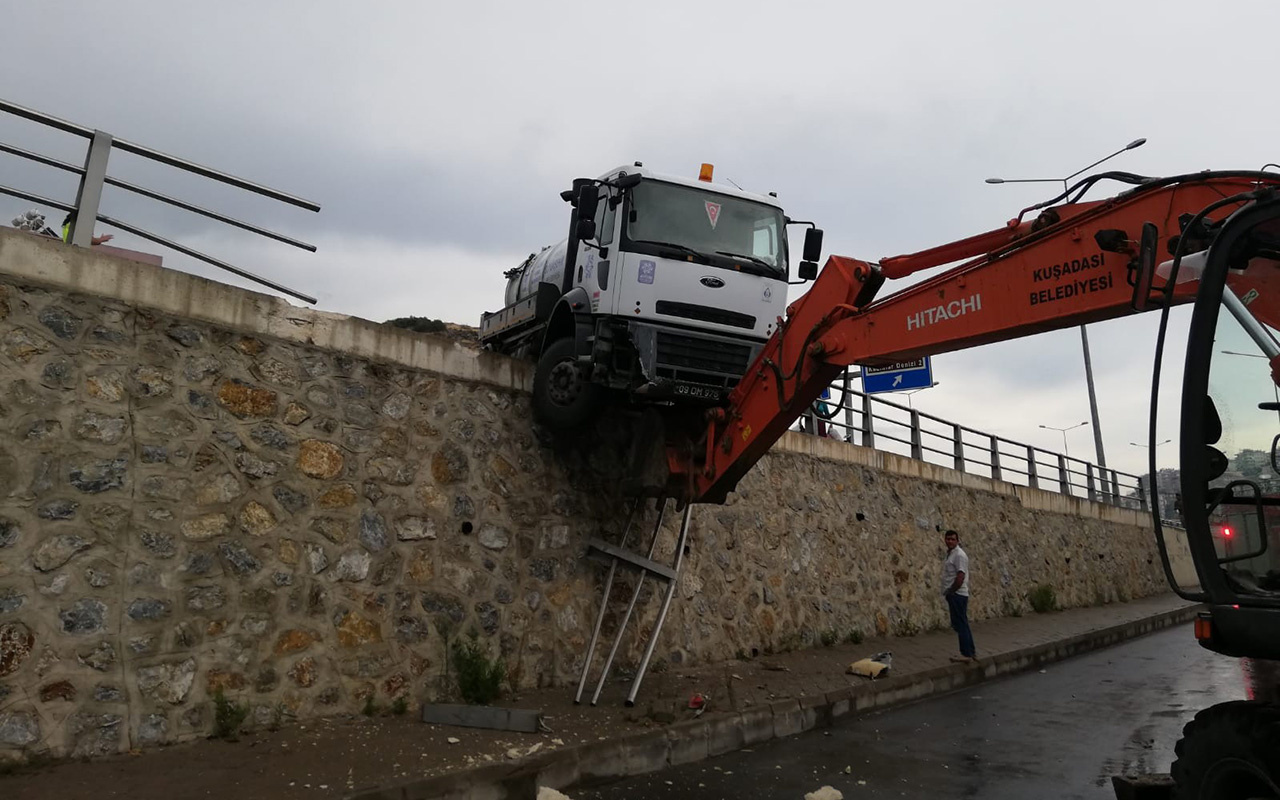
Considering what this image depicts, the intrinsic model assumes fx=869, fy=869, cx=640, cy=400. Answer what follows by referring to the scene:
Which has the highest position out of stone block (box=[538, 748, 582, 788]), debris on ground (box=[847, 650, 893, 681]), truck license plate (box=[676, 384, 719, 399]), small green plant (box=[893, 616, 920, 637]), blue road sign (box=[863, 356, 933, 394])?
blue road sign (box=[863, 356, 933, 394])

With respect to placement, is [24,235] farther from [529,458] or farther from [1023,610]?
[1023,610]

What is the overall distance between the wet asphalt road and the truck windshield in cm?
442

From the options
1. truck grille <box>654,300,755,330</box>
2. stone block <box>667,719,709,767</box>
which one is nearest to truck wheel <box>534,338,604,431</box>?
truck grille <box>654,300,755,330</box>

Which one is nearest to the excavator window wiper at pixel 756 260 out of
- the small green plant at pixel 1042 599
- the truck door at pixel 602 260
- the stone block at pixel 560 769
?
the truck door at pixel 602 260

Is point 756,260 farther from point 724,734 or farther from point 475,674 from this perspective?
point 475,674

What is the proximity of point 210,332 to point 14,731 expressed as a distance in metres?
2.90

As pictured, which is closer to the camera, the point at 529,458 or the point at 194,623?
the point at 194,623

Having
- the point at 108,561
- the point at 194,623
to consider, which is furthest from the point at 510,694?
the point at 108,561

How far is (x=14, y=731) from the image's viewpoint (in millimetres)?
5160

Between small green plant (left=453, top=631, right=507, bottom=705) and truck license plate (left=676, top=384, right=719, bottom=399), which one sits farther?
truck license plate (left=676, top=384, right=719, bottom=399)

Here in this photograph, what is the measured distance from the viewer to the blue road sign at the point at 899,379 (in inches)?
611

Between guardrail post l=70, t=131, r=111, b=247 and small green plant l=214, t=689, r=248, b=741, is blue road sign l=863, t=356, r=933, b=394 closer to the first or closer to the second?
small green plant l=214, t=689, r=248, b=741

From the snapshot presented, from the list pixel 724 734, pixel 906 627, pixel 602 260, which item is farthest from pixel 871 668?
pixel 602 260

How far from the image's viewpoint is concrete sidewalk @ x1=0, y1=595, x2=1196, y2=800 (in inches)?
202
